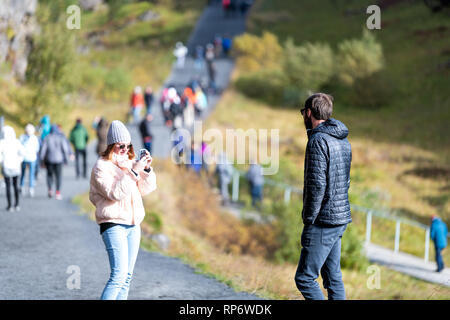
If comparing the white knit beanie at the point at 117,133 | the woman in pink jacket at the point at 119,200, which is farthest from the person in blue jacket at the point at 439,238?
the white knit beanie at the point at 117,133

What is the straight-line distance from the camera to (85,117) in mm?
30859

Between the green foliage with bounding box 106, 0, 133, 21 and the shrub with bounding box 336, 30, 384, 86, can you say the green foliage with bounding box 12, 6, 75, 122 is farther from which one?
the shrub with bounding box 336, 30, 384, 86

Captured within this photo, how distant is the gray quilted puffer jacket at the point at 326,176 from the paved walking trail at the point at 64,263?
260 centimetres

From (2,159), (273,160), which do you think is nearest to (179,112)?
(273,160)

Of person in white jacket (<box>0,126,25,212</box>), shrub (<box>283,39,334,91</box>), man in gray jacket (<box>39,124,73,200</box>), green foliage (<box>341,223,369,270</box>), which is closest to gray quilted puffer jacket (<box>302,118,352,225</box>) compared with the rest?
person in white jacket (<box>0,126,25,212</box>)

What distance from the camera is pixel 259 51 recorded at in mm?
46281

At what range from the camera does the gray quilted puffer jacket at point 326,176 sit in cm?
544

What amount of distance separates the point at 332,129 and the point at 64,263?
196 inches

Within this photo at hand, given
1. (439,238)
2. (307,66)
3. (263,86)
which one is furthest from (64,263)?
(307,66)

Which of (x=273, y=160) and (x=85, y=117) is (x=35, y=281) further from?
(x=85, y=117)

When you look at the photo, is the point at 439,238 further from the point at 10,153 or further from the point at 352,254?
the point at 10,153

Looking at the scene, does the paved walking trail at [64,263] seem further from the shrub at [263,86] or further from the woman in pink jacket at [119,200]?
the shrub at [263,86]
